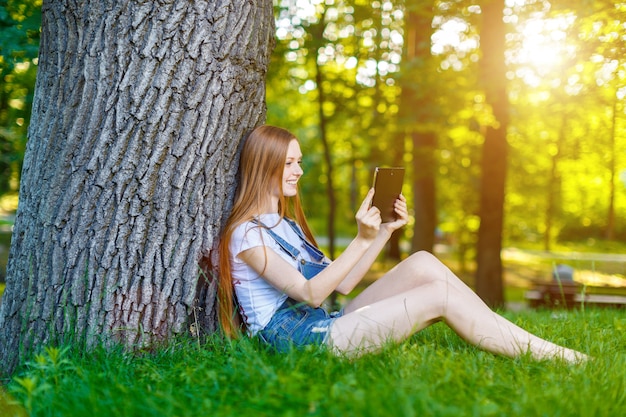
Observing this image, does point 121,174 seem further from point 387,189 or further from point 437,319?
point 437,319

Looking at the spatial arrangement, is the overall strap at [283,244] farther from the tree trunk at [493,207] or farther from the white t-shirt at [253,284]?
the tree trunk at [493,207]

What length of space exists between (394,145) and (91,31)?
10360 mm

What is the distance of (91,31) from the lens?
3219 mm

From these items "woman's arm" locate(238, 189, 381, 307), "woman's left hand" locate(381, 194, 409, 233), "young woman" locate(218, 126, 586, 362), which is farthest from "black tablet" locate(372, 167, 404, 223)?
"woman's arm" locate(238, 189, 381, 307)

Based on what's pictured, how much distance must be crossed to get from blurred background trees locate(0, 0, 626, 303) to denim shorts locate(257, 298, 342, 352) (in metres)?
2.88

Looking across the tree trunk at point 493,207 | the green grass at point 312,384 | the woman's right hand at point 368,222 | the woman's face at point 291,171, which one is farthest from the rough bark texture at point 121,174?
the tree trunk at point 493,207

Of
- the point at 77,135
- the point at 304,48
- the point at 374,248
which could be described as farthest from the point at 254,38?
the point at 304,48

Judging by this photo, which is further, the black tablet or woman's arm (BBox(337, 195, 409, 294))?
woman's arm (BBox(337, 195, 409, 294))

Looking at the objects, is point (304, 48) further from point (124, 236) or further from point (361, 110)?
point (124, 236)

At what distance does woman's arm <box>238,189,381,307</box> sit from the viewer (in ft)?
10.2

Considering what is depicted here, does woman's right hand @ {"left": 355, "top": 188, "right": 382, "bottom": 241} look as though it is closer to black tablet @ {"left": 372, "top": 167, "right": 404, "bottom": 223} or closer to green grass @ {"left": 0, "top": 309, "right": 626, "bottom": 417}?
black tablet @ {"left": 372, "top": 167, "right": 404, "bottom": 223}

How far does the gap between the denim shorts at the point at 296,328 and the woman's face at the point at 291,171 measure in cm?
62

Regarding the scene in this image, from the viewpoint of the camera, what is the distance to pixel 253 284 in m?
3.28

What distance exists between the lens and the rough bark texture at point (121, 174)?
3141 millimetres
